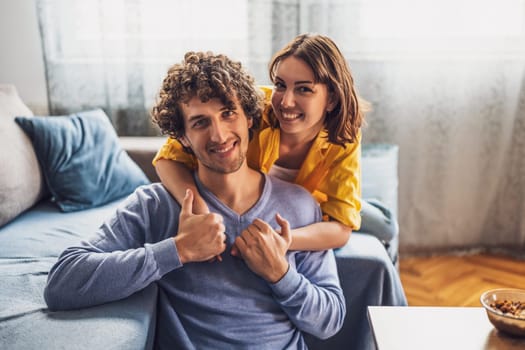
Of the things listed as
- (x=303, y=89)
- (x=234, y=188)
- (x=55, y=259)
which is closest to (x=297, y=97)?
(x=303, y=89)

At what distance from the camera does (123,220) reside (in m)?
1.18

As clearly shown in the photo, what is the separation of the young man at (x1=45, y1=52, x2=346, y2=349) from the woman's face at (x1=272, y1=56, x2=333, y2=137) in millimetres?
165

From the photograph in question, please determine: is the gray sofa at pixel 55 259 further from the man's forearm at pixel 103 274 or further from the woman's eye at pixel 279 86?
the woman's eye at pixel 279 86

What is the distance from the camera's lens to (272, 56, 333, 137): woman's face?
1.37 m

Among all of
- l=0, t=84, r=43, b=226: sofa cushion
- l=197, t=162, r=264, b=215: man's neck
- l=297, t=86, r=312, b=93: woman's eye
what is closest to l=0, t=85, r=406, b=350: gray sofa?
l=0, t=84, r=43, b=226: sofa cushion

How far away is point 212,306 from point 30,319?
0.38 m

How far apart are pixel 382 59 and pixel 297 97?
4.29 feet

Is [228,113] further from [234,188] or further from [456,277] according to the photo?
[456,277]

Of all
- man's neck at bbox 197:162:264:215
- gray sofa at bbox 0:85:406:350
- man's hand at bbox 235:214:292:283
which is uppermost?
man's neck at bbox 197:162:264:215

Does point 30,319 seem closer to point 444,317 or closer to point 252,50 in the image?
point 444,317

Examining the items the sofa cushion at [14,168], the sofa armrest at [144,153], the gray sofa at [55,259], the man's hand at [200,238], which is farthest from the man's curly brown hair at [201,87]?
the sofa armrest at [144,153]

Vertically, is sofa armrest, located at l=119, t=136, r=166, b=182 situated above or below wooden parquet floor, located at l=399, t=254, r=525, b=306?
above

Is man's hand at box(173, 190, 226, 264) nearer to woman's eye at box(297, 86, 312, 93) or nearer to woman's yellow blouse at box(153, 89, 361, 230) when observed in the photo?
woman's yellow blouse at box(153, 89, 361, 230)

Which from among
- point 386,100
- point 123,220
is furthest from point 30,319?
point 386,100
